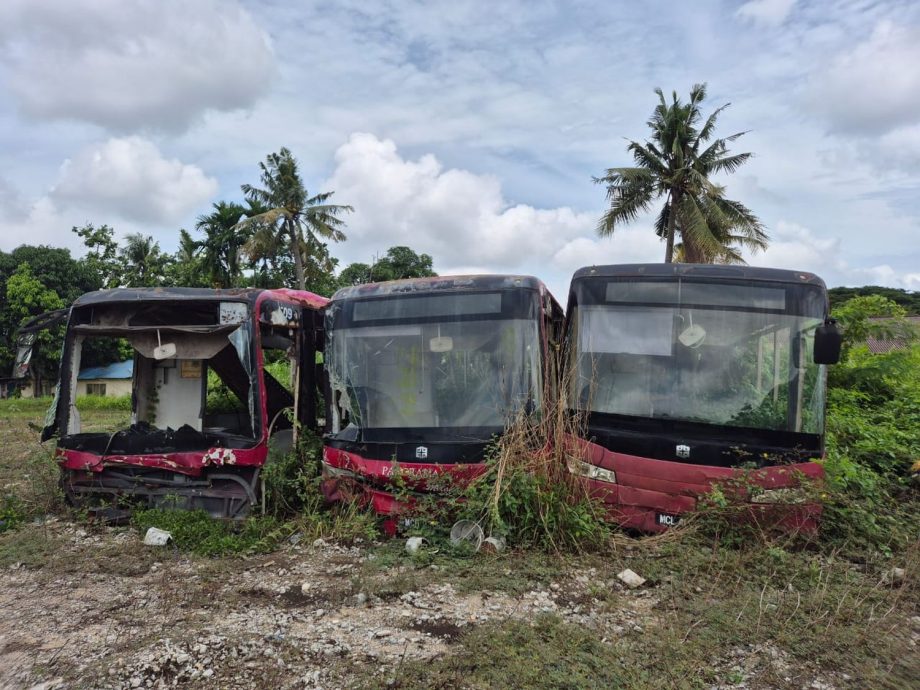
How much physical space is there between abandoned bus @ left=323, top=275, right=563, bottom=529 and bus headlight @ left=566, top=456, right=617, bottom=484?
0.58 m

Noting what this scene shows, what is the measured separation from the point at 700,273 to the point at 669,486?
1.90 m

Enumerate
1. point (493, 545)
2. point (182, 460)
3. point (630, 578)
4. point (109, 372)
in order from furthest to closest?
point (109, 372) < point (182, 460) < point (493, 545) < point (630, 578)

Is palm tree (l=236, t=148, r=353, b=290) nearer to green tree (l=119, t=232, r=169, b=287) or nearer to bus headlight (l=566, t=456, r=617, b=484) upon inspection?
green tree (l=119, t=232, r=169, b=287)

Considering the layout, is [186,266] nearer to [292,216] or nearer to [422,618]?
[292,216]

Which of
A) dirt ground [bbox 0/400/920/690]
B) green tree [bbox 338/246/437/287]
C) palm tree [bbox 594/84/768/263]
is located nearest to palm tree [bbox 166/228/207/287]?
green tree [bbox 338/246/437/287]

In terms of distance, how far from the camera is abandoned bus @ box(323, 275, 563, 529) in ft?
18.6

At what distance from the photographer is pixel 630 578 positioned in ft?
15.5

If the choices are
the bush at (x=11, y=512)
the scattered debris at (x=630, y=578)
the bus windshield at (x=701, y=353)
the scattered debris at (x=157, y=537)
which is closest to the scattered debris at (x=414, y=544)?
the scattered debris at (x=630, y=578)

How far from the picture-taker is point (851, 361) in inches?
382

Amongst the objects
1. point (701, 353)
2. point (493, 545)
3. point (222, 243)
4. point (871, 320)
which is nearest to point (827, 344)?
point (701, 353)

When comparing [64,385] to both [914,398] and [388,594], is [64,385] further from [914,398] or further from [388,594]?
[914,398]

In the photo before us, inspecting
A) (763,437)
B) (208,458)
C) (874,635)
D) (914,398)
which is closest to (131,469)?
(208,458)

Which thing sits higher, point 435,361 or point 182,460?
point 435,361

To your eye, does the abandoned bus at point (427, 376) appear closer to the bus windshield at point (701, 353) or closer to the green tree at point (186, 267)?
the bus windshield at point (701, 353)
